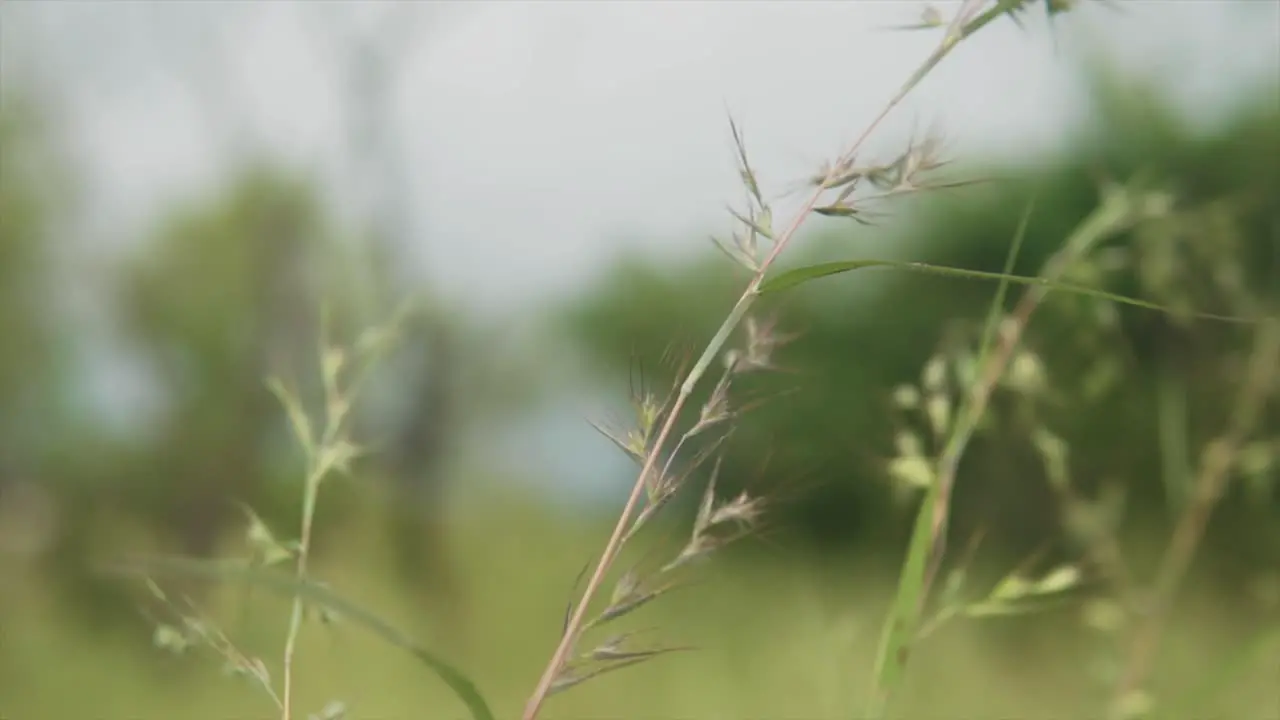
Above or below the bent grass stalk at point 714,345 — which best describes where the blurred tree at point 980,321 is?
below

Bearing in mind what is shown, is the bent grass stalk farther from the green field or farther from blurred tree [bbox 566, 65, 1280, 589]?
blurred tree [bbox 566, 65, 1280, 589]

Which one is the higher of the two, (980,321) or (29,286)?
(29,286)

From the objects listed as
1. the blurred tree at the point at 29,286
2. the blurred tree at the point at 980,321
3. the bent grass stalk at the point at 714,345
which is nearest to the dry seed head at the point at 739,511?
the bent grass stalk at the point at 714,345

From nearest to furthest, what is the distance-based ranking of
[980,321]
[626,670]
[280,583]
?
[280,583], [626,670], [980,321]

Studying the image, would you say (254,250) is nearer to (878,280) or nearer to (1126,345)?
(878,280)

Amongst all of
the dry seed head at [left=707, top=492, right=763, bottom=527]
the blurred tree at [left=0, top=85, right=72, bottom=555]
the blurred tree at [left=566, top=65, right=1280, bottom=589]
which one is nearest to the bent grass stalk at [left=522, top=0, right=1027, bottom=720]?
the dry seed head at [left=707, top=492, right=763, bottom=527]

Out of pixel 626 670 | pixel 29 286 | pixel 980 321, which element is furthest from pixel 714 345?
pixel 29 286

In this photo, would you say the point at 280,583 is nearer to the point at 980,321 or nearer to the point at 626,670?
the point at 626,670

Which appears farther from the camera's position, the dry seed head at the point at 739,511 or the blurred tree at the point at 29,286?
the blurred tree at the point at 29,286

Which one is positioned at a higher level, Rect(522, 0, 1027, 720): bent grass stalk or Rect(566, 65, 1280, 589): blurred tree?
Rect(522, 0, 1027, 720): bent grass stalk

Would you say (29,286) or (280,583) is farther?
(29,286)

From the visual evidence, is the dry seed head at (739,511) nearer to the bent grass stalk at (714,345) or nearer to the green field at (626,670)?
the bent grass stalk at (714,345)

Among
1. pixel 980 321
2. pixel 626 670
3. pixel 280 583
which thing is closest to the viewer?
pixel 280 583

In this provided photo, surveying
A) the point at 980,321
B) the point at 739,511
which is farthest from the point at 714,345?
the point at 980,321
